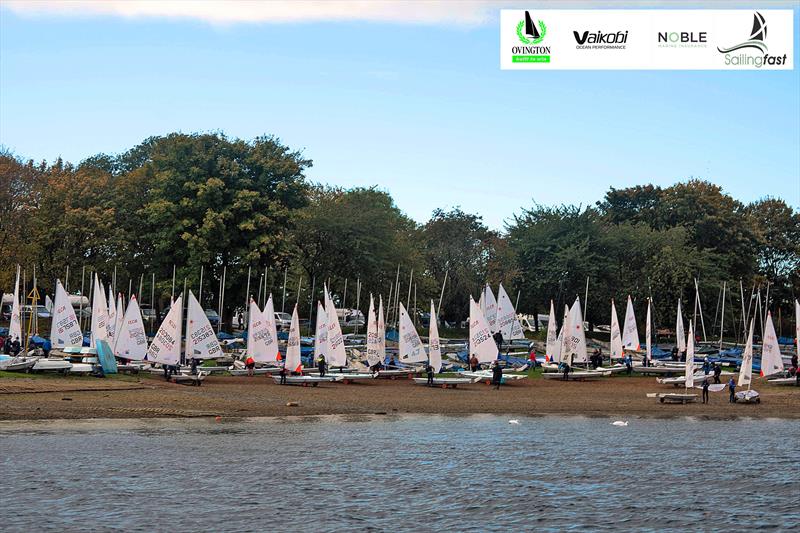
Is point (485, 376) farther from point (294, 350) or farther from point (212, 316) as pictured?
point (212, 316)

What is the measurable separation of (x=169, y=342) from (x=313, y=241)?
136ft

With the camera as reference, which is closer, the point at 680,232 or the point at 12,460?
the point at 12,460

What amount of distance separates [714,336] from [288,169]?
158 ft

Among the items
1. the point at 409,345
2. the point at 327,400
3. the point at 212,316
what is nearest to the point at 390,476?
the point at 327,400

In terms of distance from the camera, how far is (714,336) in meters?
99.1

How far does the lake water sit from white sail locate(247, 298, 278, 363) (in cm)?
1354

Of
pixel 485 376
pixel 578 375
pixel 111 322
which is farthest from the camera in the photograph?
pixel 578 375

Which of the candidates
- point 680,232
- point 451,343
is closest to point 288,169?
point 451,343

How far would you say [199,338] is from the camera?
54.0 metres

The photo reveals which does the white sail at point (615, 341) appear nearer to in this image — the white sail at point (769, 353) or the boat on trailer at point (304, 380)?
the white sail at point (769, 353)

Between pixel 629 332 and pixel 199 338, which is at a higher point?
pixel 629 332

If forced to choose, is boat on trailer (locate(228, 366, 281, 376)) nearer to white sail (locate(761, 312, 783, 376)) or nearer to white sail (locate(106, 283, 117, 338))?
white sail (locate(106, 283, 117, 338))

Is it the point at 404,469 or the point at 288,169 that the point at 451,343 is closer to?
the point at 288,169

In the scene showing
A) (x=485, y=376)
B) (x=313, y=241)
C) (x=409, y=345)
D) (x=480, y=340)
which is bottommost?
(x=485, y=376)
